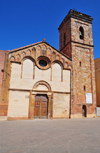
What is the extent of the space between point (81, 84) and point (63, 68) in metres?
3.34

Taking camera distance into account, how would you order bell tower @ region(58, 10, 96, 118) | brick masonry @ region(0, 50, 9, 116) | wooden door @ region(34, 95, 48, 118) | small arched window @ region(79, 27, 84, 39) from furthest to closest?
small arched window @ region(79, 27, 84, 39) < bell tower @ region(58, 10, 96, 118) < wooden door @ region(34, 95, 48, 118) < brick masonry @ region(0, 50, 9, 116)

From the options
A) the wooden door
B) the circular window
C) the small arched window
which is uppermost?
the small arched window

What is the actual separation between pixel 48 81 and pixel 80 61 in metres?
5.83

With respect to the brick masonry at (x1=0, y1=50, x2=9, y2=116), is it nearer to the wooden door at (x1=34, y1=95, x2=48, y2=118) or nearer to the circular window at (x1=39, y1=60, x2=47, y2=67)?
the wooden door at (x1=34, y1=95, x2=48, y2=118)

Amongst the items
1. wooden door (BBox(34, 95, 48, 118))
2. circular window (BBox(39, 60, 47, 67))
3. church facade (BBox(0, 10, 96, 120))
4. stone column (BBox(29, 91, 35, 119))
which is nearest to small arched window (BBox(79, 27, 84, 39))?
church facade (BBox(0, 10, 96, 120))

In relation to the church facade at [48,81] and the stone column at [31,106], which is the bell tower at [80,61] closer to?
the church facade at [48,81]

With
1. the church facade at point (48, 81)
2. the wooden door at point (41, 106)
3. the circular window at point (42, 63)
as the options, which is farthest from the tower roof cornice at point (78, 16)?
the wooden door at point (41, 106)

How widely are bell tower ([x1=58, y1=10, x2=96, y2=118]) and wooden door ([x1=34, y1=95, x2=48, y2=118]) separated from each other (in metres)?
3.38

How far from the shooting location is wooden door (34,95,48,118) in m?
15.2

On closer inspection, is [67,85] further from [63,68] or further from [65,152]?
[65,152]

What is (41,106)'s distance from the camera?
51.1 feet

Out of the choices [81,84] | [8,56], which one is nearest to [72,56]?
[81,84]


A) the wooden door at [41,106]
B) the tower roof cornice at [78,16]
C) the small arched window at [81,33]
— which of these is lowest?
the wooden door at [41,106]

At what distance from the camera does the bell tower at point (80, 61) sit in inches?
680
